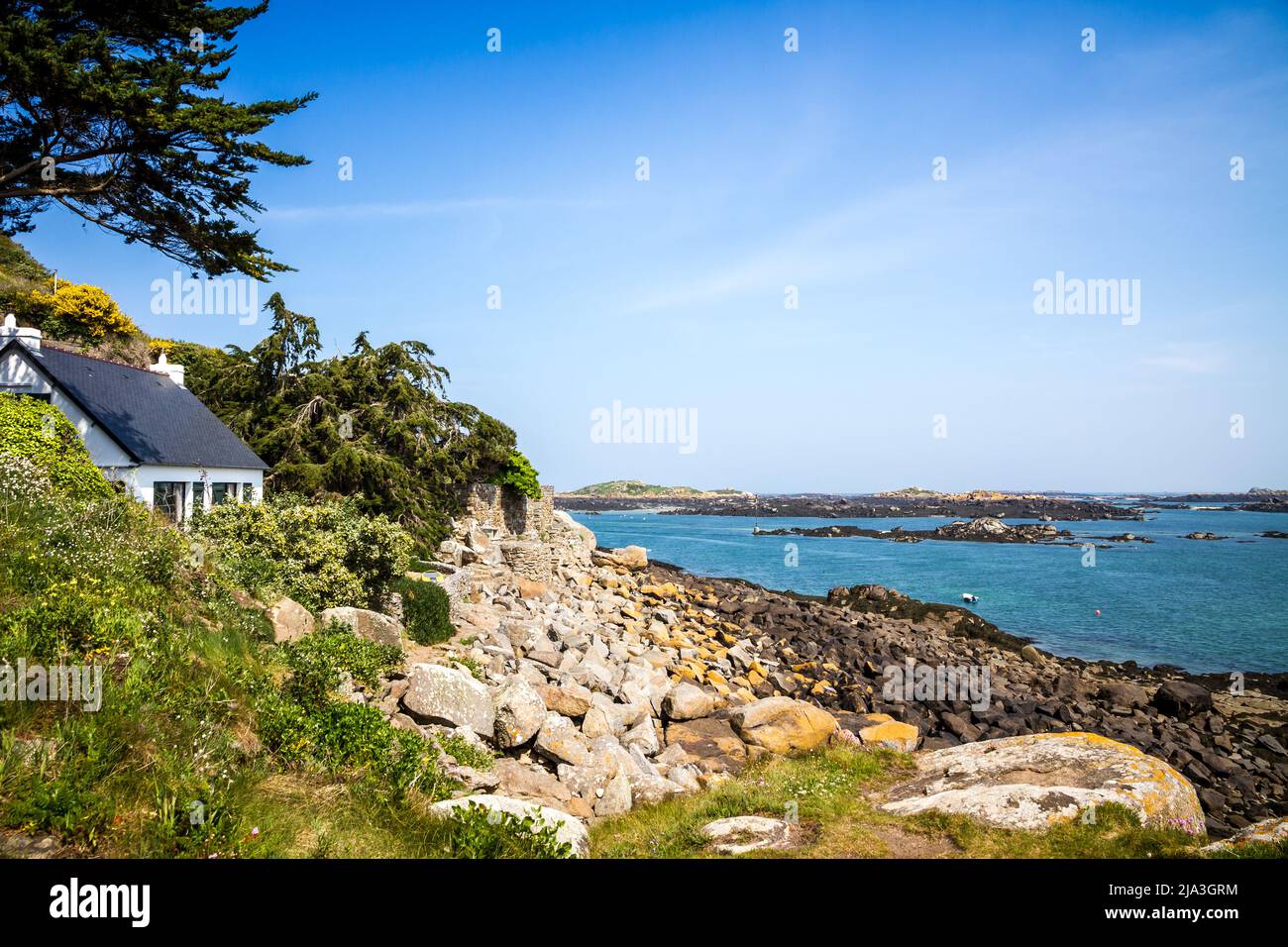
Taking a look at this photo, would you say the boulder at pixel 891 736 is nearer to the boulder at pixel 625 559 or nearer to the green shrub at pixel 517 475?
the green shrub at pixel 517 475

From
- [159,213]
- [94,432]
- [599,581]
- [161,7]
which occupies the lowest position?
[599,581]

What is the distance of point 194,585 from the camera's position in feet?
34.0

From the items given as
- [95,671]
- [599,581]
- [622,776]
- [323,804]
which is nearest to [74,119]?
[95,671]

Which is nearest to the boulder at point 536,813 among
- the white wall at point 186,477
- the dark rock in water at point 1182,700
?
the white wall at point 186,477

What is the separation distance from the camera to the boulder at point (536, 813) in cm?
668

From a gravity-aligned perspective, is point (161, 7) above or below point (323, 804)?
above

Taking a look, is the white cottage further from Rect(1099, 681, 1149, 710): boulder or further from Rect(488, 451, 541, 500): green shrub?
Rect(1099, 681, 1149, 710): boulder

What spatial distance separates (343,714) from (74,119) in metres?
10.6

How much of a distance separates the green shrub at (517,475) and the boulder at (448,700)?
21.6 metres

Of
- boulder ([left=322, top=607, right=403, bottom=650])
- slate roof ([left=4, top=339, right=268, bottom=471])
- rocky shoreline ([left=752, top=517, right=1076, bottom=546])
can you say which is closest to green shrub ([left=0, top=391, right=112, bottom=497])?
boulder ([left=322, top=607, right=403, bottom=650])

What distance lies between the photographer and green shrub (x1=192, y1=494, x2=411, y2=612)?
13.8 metres

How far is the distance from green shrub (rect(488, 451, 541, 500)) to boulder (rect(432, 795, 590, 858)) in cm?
2515

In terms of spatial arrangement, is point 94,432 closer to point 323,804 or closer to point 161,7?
point 161,7

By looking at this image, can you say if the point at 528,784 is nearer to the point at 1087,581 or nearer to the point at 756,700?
the point at 756,700
